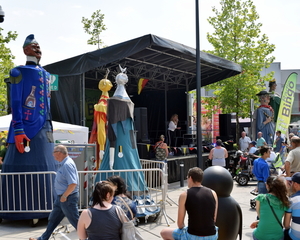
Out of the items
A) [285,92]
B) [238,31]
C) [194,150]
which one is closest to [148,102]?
[238,31]

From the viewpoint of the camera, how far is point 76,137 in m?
12.5

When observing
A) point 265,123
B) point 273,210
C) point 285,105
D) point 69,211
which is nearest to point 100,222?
point 273,210

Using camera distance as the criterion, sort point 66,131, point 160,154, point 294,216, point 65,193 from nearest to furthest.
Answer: point 294,216 < point 65,193 < point 66,131 < point 160,154

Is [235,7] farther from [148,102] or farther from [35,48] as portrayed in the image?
[35,48]

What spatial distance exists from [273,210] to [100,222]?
6.42ft

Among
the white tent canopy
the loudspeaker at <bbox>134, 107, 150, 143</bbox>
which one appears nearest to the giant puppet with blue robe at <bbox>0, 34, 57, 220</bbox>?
the white tent canopy

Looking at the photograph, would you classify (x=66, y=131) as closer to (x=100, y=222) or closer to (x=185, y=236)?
(x=185, y=236)

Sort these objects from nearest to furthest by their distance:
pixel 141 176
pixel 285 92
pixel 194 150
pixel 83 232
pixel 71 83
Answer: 1. pixel 83 232
2. pixel 141 176
3. pixel 285 92
4. pixel 71 83
5. pixel 194 150

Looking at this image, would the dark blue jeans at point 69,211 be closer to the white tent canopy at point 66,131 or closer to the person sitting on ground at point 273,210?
the person sitting on ground at point 273,210

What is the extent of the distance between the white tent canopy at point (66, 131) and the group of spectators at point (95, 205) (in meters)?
5.63

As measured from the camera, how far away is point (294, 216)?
4301mm

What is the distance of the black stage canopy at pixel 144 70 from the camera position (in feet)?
46.5

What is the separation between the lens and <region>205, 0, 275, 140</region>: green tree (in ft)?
80.5

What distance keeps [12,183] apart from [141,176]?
2606 millimetres
